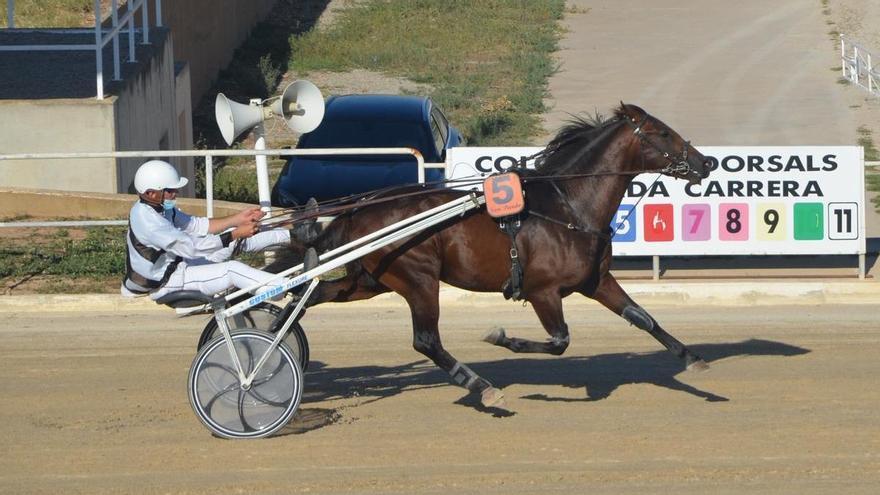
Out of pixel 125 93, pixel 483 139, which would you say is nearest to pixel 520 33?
pixel 483 139

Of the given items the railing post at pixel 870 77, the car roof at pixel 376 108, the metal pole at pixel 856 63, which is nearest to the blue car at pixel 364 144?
the car roof at pixel 376 108

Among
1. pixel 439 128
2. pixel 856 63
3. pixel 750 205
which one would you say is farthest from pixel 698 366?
pixel 856 63

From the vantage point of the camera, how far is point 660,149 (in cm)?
871

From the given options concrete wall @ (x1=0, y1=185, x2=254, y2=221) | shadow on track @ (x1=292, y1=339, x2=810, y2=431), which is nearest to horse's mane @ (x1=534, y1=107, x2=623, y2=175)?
shadow on track @ (x1=292, y1=339, x2=810, y2=431)

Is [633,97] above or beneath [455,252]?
above

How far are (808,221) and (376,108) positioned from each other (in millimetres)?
5387

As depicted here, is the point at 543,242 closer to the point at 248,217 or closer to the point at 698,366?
the point at 698,366

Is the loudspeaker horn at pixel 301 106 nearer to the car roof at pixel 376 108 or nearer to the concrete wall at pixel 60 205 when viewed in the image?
the concrete wall at pixel 60 205

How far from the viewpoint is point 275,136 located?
23391 mm

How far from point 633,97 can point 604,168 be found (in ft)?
59.4

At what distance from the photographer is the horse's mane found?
28.6 feet

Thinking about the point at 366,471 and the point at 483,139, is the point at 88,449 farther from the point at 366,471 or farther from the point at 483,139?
the point at 483,139

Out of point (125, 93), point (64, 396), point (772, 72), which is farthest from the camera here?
point (772, 72)

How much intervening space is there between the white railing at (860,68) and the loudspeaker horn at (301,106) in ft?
55.7
